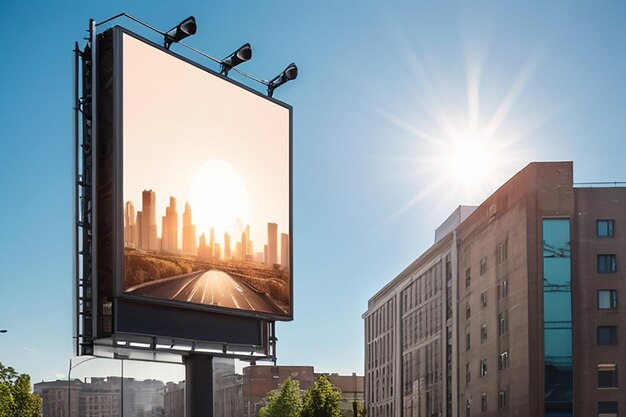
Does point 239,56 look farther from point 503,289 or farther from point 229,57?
point 503,289

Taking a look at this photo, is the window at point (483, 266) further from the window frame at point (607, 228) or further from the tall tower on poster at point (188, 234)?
the tall tower on poster at point (188, 234)

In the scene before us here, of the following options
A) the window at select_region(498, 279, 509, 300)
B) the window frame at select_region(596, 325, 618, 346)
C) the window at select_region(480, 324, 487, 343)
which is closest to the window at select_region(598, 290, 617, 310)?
the window frame at select_region(596, 325, 618, 346)

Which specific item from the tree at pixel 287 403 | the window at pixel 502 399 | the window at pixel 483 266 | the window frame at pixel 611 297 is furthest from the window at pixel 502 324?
the tree at pixel 287 403

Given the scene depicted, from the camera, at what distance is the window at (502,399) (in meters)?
81.7

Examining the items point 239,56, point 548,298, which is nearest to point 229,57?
point 239,56

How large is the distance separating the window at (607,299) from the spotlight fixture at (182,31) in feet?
180

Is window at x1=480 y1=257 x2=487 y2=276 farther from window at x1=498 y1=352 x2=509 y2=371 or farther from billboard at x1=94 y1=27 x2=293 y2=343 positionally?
billboard at x1=94 y1=27 x2=293 y2=343

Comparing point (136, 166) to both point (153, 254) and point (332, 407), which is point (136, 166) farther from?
point (332, 407)

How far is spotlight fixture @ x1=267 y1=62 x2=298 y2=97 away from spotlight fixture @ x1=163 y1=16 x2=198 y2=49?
213 inches

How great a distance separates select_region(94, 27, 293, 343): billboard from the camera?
88.1ft

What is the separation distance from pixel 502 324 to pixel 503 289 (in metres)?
2.84

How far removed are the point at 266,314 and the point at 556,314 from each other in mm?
48446

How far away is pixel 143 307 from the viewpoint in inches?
1104

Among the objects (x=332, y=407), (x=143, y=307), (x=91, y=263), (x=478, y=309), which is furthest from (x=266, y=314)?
(x=332, y=407)
